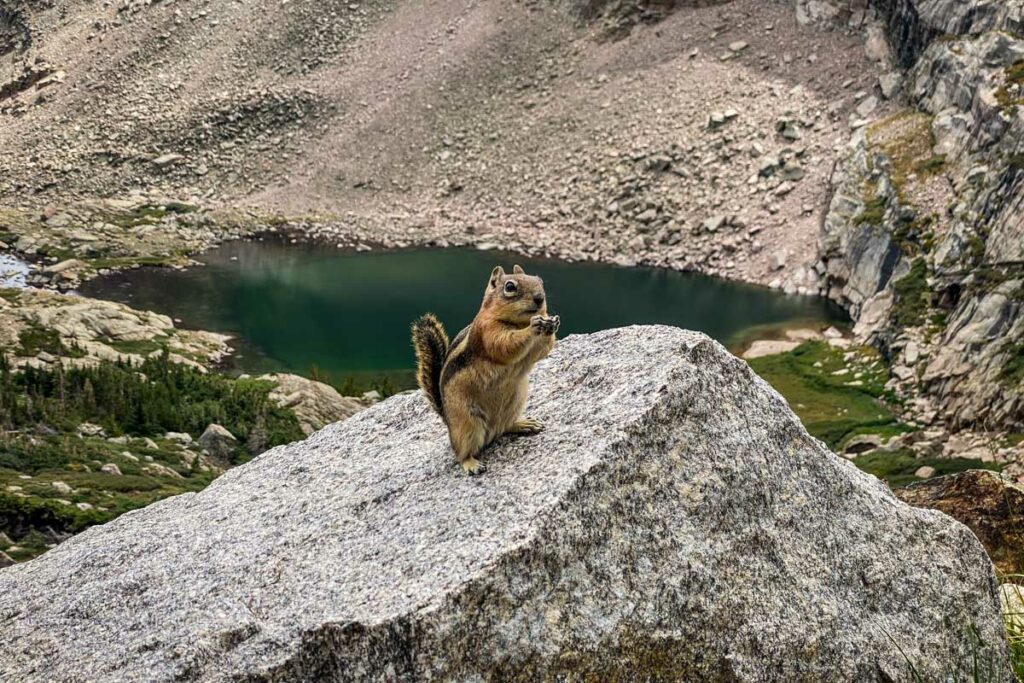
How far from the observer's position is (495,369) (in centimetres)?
749

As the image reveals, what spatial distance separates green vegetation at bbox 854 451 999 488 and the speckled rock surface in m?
25.4

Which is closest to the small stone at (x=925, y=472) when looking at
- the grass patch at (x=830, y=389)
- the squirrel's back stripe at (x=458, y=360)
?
the grass patch at (x=830, y=389)

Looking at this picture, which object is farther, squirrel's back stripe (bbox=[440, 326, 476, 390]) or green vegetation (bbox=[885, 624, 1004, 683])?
squirrel's back stripe (bbox=[440, 326, 476, 390])

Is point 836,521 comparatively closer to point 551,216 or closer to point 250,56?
point 551,216

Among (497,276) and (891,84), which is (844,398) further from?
(497,276)

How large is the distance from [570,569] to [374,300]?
6085 centimetres

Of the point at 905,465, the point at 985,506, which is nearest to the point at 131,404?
the point at 905,465

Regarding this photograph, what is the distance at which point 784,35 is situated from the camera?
8869 cm

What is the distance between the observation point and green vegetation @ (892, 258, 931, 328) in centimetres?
4825

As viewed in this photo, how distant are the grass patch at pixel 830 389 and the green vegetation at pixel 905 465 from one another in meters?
3.97

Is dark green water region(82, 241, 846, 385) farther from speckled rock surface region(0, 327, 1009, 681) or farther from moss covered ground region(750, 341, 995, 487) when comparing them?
speckled rock surface region(0, 327, 1009, 681)

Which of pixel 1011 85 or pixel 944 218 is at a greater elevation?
pixel 1011 85

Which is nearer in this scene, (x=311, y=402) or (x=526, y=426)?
(x=526, y=426)

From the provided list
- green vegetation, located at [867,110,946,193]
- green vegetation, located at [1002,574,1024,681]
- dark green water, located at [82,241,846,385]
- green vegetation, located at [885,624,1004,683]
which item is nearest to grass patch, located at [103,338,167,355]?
dark green water, located at [82,241,846,385]
